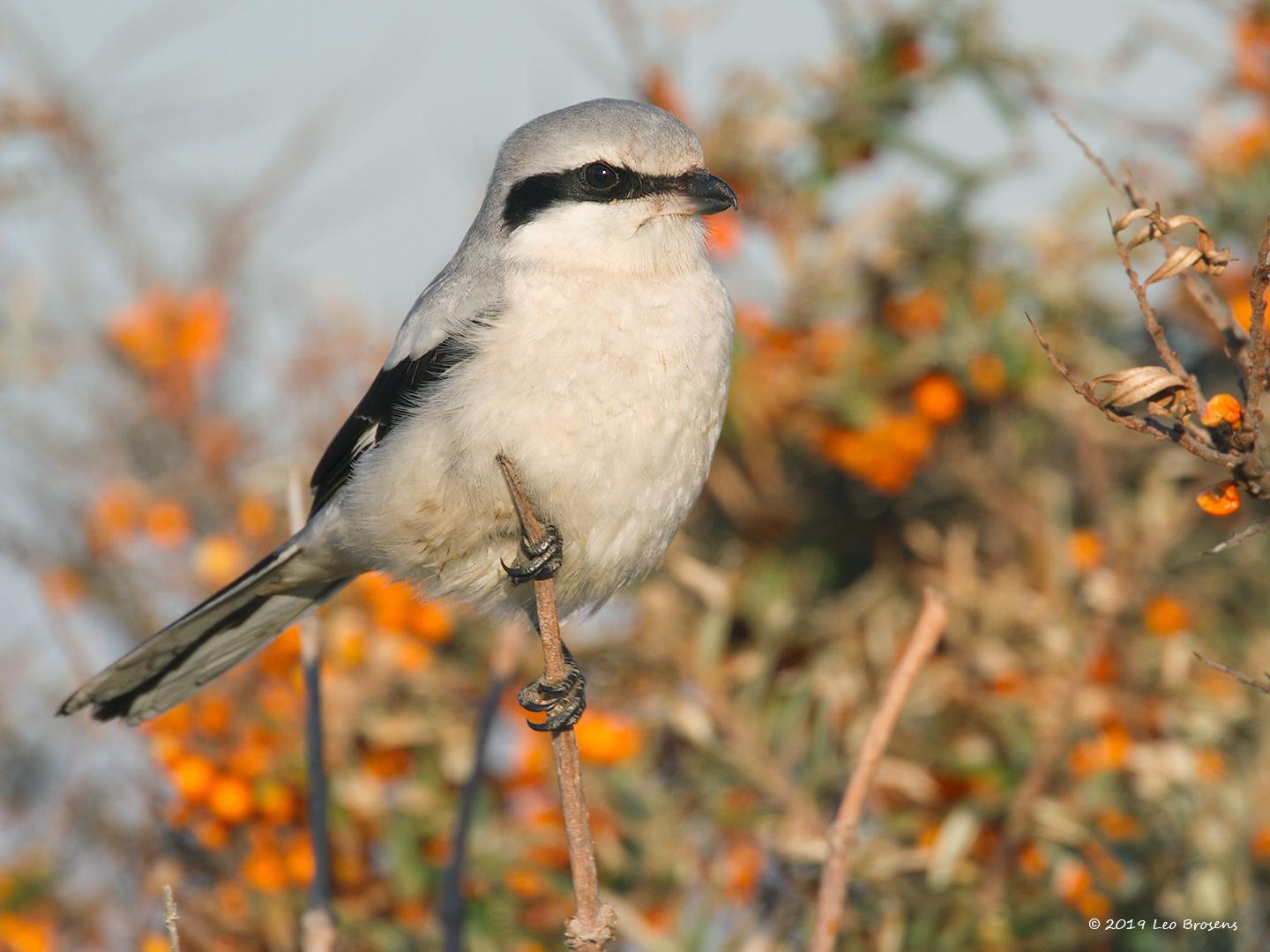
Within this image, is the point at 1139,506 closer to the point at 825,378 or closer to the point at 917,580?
the point at 917,580

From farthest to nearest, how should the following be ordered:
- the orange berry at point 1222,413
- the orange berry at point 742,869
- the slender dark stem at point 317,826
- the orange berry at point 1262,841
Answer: the orange berry at point 742,869
the orange berry at point 1262,841
the slender dark stem at point 317,826
the orange berry at point 1222,413

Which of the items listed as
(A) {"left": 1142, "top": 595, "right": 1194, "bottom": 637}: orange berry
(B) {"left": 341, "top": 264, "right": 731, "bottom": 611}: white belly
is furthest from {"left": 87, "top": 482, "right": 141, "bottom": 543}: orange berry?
(A) {"left": 1142, "top": 595, "right": 1194, "bottom": 637}: orange berry

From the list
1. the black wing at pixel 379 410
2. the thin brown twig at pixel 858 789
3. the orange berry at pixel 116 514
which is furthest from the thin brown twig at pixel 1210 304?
the orange berry at pixel 116 514

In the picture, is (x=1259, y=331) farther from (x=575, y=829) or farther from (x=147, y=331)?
(x=147, y=331)

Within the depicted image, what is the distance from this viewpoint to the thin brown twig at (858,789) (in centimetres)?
177

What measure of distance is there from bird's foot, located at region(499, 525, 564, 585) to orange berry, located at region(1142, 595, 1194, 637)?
1.25 m

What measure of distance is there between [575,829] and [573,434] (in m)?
0.72

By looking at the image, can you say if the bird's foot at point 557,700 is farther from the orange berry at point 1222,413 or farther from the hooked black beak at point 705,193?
the orange berry at point 1222,413

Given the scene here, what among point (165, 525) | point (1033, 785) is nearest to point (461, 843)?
point (1033, 785)

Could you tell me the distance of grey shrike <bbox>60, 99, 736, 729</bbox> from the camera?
7.63ft

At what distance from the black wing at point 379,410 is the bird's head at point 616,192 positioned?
225mm

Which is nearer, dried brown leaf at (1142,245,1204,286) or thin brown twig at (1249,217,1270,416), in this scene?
thin brown twig at (1249,217,1270,416)

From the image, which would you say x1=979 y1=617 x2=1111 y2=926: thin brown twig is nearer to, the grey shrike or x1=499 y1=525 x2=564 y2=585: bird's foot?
the grey shrike

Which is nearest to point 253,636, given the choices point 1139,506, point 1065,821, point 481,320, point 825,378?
point 481,320
